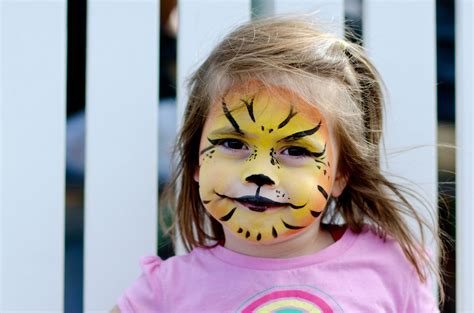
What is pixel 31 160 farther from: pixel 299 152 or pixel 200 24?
pixel 299 152

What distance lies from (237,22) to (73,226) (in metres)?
0.61

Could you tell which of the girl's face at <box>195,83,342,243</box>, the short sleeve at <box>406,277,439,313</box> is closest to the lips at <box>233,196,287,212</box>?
the girl's face at <box>195,83,342,243</box>

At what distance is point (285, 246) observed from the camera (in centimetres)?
144

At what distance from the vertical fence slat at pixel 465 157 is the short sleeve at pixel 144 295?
670 millimetres

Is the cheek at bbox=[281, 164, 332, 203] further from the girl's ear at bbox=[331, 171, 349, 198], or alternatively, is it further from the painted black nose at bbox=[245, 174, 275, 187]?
the girl's ear at bbox=[331, 171, 349, 198]

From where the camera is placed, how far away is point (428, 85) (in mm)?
1653

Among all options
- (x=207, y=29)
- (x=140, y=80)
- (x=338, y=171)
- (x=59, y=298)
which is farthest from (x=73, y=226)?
(x=338, y=171)

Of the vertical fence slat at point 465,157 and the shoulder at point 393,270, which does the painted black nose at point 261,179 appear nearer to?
the shoulder at point 393,270

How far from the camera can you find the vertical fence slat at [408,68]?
1.65 metres

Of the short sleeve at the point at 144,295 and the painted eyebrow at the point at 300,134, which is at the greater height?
the painted eyebrow at the point at 300,134

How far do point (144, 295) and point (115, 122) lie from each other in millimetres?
400

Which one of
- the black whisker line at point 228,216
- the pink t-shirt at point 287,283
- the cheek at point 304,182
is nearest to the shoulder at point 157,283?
the pink t-shirt at point 287,283

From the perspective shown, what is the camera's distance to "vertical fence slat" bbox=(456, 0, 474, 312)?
164 centimetres

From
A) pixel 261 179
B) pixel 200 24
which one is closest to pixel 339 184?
pixel 261 179
